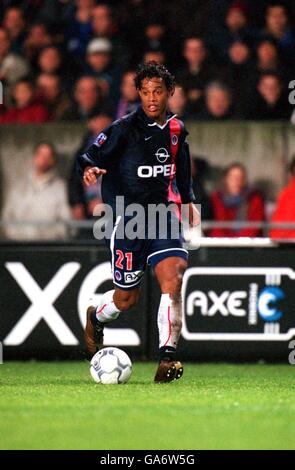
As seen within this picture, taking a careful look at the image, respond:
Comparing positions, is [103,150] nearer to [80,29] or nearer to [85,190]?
[85,190]

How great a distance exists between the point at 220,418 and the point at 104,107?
22.5 ft

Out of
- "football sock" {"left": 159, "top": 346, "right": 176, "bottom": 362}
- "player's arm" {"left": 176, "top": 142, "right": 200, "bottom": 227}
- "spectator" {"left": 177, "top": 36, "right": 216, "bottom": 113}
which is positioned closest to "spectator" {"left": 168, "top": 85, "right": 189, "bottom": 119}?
"spectator" {"left": 177, "top": 36, "right": 216, "bottom": 113}

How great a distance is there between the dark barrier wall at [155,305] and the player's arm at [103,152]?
2.45 metres

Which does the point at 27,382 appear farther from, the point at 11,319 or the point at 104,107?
the point at 104,107

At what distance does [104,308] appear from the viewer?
28.2ft

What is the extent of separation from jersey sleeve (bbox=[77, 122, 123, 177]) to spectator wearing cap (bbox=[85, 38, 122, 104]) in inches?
182

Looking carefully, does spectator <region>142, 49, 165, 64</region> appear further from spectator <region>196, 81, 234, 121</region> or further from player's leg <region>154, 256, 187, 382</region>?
player's leg <region>154, 256, 187, 382</region>

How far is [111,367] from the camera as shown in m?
8.11

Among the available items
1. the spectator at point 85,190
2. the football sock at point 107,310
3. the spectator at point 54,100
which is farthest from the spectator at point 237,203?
the football sock at point 107,310

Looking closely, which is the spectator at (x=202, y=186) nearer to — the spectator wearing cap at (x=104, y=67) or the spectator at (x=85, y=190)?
the spectator at (x=85, y=190)

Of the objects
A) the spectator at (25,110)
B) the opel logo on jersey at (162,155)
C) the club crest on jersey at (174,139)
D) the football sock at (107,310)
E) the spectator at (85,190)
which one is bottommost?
the football sock at (107,310)

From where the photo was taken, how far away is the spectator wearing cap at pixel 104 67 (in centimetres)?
1281

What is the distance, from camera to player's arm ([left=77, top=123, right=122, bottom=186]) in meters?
8.10
